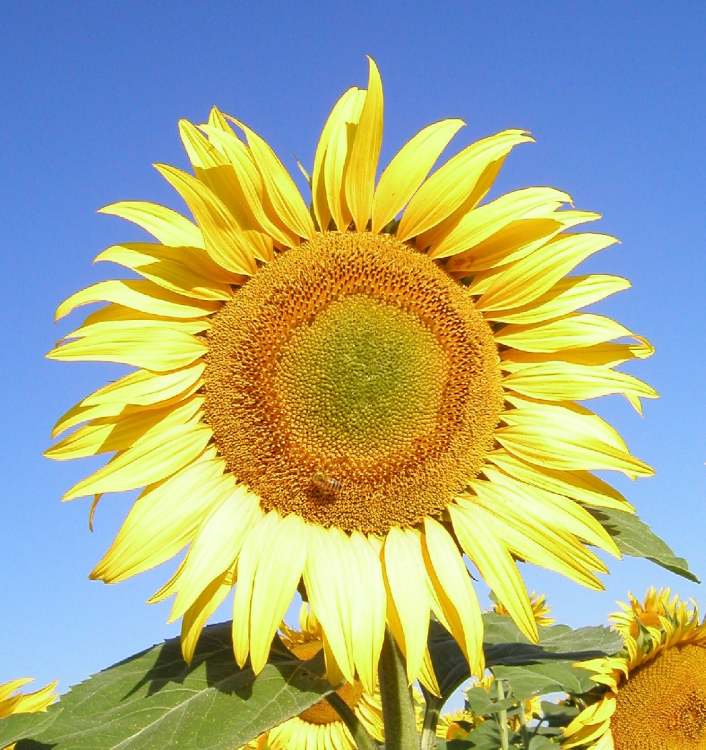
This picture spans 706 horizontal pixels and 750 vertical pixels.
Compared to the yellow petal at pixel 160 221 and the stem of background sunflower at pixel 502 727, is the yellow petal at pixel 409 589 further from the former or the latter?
the stem of background sunflower at pixel 502 727

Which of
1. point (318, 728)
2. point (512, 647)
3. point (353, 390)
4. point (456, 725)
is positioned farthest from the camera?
point (456, 725)

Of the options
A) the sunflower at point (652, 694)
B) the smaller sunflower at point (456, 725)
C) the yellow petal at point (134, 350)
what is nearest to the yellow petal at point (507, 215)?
the yellow petal at point (134, 350)

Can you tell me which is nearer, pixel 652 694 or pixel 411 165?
pixel 411 165

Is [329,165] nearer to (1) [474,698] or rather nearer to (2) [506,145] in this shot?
(2) [506,145]

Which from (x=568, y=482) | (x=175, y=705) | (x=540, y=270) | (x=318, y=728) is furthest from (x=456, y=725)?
(x=540, y=270)

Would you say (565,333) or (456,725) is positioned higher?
(565,333)

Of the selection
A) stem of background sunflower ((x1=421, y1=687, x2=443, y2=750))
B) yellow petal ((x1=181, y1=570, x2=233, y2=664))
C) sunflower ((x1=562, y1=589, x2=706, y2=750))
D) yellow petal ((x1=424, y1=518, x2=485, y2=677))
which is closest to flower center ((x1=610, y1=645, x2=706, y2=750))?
sunflower ((x1=562, y1=589, x2=706, y2=750))

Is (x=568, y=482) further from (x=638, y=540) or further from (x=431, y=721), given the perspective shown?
(x=431, y=721)
